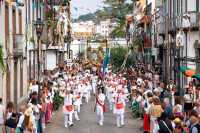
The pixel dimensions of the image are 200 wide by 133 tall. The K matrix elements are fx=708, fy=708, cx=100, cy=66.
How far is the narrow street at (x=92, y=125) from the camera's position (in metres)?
27.3

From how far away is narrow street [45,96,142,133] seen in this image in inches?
1076

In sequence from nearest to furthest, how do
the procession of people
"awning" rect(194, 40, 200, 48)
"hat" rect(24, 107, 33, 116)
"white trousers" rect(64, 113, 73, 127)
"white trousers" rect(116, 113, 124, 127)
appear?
the procession of people, "hat" rect(24, 107, 33, 116), "white trousers" rect(64, 113, 73, 127), "white trousers" rect(116, 113, 124, 127), "awning" rect(194, 40, 200, 48)

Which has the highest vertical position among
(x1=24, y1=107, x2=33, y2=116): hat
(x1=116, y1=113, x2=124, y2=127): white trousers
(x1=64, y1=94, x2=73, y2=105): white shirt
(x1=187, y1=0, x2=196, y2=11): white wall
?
(x1=187, y1=0, x2=196, y2=11): white wall

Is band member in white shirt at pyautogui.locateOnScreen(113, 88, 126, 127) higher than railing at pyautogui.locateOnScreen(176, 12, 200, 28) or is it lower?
lower

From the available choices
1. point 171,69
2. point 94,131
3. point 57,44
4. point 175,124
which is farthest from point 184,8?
point 57,44

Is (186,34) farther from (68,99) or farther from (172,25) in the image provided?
(68,99)

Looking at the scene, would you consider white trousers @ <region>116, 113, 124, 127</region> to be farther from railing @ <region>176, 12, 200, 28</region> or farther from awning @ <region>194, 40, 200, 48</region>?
railing @ <region>176, 12, 200, 28</region>

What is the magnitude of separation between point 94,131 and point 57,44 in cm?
4295

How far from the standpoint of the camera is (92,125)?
2898cm

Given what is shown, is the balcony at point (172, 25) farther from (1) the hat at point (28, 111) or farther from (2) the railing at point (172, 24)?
(1) the hat at point (28, 111)

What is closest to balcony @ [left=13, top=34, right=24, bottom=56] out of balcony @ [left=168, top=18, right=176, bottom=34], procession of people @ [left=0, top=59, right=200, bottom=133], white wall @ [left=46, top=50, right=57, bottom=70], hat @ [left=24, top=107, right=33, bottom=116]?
procession of people @ [left=0, top=59, right=200, bottom=133]

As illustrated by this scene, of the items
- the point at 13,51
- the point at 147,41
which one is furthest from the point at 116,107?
the point at 147,41

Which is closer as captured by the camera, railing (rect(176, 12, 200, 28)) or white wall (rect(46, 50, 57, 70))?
railing (rect(176, 12, 200, 28))

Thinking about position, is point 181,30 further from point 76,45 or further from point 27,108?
point 76,45
